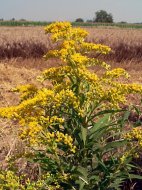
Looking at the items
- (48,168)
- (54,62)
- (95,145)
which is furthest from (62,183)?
(54,62)

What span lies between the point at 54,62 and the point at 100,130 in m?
12.4

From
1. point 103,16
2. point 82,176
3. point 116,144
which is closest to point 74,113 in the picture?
point 116,144

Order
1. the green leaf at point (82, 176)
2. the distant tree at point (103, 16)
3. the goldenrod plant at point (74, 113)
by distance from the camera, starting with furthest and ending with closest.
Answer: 1. the distant tree at point (103, 16)
2. the green leaf at point (82, 176)
3. the goldenrod plant at point (74, 113)

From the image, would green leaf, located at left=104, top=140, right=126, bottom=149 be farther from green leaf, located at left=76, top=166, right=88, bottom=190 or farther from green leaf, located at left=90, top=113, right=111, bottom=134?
green leaf, located at left=76, top=166, right=88, bottom=190

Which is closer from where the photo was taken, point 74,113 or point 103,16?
point 74,113

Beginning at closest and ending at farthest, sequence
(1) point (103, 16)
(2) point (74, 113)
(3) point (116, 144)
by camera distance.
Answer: (2) point (74, 113) → (3) point (116, 144) → (1) point (103, 16)

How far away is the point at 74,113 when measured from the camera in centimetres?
358

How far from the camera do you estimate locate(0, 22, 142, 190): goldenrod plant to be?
3193mm

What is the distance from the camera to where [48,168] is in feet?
12.4

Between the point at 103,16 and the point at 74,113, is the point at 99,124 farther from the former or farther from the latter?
the point at 103,16

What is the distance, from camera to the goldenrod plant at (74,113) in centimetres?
319

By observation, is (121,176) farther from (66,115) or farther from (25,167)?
(25,167)

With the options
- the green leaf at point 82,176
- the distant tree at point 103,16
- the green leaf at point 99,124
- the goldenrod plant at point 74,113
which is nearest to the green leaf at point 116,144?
the goldenrod plant at point 74,113

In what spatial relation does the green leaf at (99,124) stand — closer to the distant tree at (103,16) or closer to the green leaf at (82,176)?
the green leaf at (82,176)
